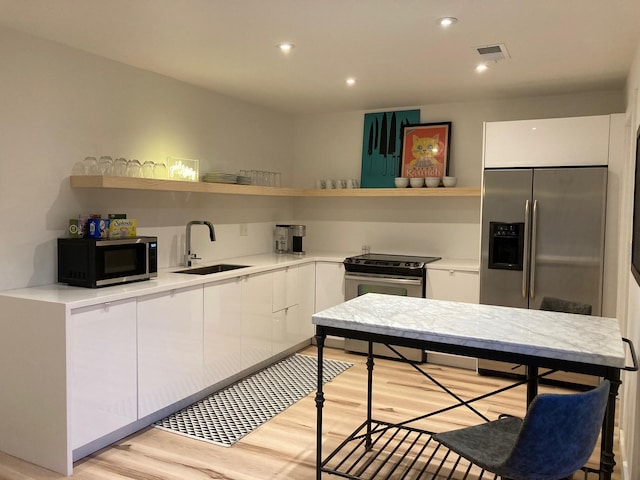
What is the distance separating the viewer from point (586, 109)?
4.59 metres

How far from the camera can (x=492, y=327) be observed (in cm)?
240

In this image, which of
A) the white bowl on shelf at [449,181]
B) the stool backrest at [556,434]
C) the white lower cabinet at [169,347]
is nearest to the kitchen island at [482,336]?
the stool backrest at [556,434]

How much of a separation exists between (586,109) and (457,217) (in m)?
1.44

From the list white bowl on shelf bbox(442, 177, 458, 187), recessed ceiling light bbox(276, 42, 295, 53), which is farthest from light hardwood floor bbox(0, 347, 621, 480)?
recessed ceiling light bbox(276, 42, 295, 53)

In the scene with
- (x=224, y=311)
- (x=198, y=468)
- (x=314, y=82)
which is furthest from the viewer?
(x=314, y=82)

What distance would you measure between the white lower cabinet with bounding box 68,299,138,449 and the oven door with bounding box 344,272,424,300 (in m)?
2.32

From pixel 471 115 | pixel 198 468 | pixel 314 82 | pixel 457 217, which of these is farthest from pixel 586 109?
pixel 198 468

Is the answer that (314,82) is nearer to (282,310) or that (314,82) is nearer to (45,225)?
(282,310)

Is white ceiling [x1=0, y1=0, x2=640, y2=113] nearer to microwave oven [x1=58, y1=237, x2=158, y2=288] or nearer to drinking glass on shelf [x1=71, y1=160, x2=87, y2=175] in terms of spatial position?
drinking glass on shelf [x1=71, y1=160, x2=87, y2=175]

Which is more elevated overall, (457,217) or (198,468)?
(457,217)

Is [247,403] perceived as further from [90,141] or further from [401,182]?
[401,182]

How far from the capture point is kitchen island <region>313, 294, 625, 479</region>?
206 cm

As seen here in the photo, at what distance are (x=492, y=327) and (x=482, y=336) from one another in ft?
0.62

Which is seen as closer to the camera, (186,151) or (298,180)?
(186,151)
